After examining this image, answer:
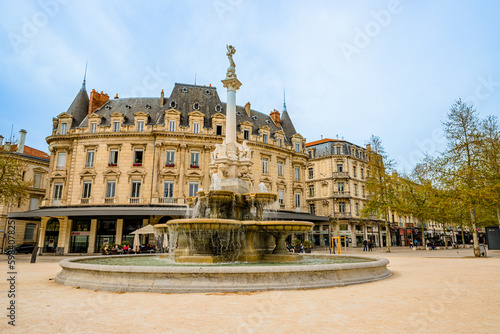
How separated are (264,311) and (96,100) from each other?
4096cm

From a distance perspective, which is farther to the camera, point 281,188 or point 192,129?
point 281,188

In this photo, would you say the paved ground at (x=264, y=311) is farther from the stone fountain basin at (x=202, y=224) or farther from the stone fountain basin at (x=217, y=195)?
the stone fountain basin at (x=217, y=195)

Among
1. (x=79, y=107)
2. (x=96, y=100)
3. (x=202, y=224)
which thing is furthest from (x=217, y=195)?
(x=96, y=100)

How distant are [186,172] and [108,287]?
27.7 m

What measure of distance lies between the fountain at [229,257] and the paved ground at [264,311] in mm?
430

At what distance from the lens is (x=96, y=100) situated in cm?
4012

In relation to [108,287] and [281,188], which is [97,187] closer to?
[281,188]

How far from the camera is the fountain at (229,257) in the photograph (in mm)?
7480

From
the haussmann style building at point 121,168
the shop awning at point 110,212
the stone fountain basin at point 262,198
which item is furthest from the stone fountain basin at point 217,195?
the haussmann style building at point 121,168

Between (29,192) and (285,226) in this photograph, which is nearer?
(285,226)

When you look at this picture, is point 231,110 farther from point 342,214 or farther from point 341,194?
point 341,194

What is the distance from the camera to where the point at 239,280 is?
295 inches

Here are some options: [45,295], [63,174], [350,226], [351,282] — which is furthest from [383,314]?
[350,226]

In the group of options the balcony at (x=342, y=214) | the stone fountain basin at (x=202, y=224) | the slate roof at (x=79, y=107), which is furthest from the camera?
the balcony at (x=342, y=214)
